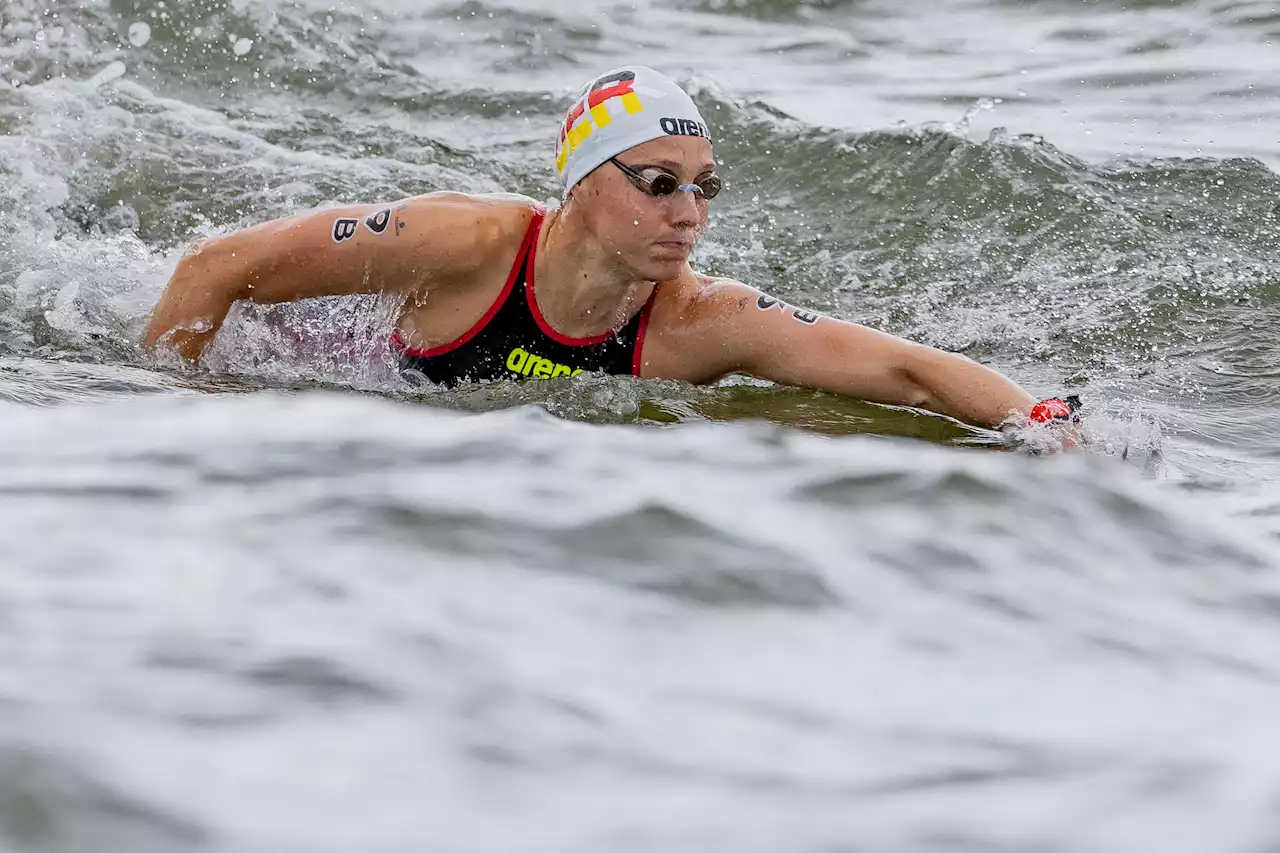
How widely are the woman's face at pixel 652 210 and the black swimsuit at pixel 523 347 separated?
0.41 meters

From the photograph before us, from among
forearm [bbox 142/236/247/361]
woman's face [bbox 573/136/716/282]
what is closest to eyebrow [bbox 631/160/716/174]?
woman's face [bbox 573/136/716/282]

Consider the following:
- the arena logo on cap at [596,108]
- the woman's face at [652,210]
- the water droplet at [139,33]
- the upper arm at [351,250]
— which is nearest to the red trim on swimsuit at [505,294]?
the upper arm at [351,250]

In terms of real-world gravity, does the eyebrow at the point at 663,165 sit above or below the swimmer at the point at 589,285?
above

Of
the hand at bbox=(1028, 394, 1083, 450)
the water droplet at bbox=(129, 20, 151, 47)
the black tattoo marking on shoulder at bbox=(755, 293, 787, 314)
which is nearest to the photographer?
the hand at bbox=(1028, 394, 1083, 450)

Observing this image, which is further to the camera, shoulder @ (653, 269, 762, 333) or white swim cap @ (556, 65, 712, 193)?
shoulder @ (653, 269, 762, 333)

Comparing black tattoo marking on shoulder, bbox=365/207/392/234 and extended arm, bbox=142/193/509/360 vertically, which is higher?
black tattoo marking on shoulder, bbox=365/207/392/234

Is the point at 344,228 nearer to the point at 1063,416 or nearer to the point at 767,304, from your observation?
the point at 767,304

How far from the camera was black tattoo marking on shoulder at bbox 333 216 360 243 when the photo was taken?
5.45 meters

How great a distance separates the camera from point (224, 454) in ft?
12.1

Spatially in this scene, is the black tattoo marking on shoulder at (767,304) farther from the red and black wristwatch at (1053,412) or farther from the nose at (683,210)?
the red and black wristwatch at (1053,412)

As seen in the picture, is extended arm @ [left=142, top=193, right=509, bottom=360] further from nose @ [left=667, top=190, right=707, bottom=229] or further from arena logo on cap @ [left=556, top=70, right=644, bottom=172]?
nose @ [left=667, top=190, right=707, bottom=229]

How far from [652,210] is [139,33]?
23.4 feet

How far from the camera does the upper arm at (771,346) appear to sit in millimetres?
5426

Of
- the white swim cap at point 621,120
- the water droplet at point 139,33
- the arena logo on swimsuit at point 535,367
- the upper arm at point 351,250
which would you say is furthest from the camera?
the water droplet at point 139,33
